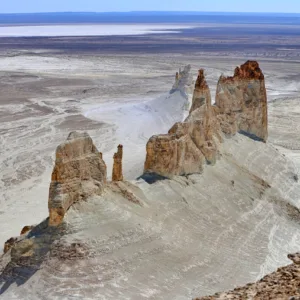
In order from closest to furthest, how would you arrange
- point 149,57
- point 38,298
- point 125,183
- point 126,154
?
point 38,298
point 125,183
point 126,154
point 149,57

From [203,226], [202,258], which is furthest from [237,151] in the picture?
[202,258]

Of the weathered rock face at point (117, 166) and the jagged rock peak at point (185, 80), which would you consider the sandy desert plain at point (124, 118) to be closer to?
the jagged rock peak at point (185, 80)

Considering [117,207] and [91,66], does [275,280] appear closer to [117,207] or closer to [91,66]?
[117,207]

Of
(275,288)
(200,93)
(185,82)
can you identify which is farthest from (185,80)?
(275,288)

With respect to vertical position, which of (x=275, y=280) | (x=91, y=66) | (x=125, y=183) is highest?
(x=275, y=280)

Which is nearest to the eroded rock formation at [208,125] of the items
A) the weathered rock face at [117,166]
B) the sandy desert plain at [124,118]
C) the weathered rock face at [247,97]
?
the weathered rock face at [247,97]
